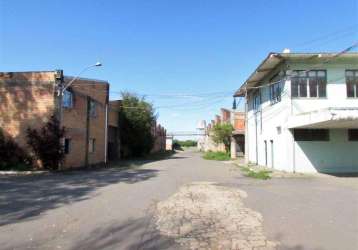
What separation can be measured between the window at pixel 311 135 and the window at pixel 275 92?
9.68ft

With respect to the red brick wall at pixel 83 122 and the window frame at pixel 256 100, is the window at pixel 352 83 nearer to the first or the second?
the window frame at pixel 256 100

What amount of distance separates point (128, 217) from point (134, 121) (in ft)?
117

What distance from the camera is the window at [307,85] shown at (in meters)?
24.6

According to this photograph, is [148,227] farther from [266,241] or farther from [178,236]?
[266,241]

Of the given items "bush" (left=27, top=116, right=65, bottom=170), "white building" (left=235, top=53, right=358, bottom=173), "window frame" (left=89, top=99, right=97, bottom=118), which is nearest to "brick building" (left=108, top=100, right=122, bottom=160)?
"window frame" (left=89, top=99, right=97, bottom=118)

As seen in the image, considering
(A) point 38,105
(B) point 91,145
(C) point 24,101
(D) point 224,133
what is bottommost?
(B) point 91,145

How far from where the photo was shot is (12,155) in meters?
26.2

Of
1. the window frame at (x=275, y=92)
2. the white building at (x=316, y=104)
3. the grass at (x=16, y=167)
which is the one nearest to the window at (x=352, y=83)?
the white building at (x=316, y=104)

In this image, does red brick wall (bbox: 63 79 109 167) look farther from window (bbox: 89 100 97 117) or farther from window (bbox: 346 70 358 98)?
window (bbox: 346 70 358 98)

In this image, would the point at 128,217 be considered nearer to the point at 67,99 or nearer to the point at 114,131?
the point at 67,99

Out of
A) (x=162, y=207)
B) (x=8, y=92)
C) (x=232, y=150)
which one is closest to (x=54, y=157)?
(x=8, y=92)

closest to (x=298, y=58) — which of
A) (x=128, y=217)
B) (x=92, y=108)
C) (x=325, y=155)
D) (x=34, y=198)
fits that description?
(x=325, y=155)

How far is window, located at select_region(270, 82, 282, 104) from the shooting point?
26.4m

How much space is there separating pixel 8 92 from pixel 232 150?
97.9 ft
